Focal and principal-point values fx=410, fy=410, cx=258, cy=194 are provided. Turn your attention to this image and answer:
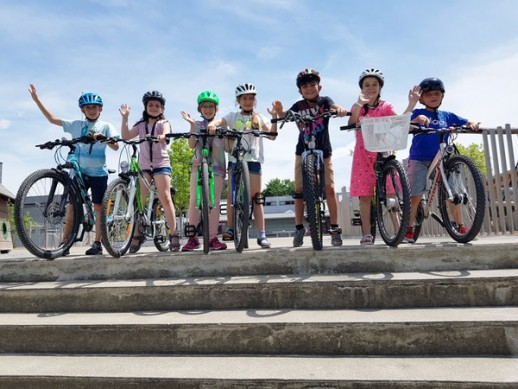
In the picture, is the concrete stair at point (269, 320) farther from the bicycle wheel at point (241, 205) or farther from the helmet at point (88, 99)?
the helmet at point (88, 99)

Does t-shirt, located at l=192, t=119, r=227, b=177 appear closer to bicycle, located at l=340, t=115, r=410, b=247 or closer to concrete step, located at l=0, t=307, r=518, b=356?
bicycle, located at l=340, t=115, r=410, b=247

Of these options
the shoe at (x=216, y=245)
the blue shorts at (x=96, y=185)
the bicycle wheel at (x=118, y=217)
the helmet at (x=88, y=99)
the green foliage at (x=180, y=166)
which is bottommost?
the shoe at (x=216, y=245)

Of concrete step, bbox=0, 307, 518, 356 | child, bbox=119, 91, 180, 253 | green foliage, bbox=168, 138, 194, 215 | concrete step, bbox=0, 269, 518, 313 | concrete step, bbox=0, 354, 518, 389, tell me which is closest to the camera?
concrete step, bbox=0, 354, 518, 389

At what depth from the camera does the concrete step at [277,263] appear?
347cm

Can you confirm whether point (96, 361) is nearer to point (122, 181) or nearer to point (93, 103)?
point (122, 181)

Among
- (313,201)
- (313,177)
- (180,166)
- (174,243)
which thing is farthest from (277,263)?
(180,166)

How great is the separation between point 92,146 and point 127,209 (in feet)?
3.29

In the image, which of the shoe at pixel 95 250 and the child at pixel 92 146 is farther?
the child at pixel 92 146

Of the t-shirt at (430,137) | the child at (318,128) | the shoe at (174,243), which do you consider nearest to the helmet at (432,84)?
the t-shirt at (430,137)

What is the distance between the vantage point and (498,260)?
342cm

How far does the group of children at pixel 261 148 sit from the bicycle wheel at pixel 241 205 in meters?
0.27

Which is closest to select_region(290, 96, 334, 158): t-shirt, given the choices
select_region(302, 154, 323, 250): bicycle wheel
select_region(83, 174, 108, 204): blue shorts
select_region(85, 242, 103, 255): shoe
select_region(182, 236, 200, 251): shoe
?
select_region(302, 154, 323, 250): bicycle wheel

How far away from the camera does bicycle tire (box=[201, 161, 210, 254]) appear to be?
13.2 feet

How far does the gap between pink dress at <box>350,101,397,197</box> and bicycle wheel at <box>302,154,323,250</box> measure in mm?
845
